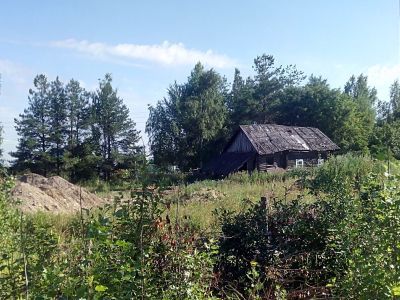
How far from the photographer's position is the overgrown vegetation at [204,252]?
264 cm

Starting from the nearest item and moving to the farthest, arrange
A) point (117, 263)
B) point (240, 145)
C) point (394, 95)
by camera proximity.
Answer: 1. point (117, 263)
2. point (240, 145)
3. point (394, 95)

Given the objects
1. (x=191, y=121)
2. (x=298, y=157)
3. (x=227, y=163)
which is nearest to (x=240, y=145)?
(x=227, y=163)

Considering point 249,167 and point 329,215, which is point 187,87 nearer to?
point 249,167

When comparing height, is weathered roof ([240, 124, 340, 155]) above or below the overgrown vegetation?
above

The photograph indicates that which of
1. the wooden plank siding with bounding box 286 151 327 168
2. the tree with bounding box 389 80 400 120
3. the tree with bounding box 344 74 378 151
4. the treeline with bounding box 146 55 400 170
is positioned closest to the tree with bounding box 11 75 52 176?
→ the treeline with bounding box 146 55 400 170

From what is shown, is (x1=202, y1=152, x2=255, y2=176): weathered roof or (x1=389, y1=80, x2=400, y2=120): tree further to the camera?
(x1=389, y1=80, x2=400, y2=120): tree

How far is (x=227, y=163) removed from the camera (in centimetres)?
3500

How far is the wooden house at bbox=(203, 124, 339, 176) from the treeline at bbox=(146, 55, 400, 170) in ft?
17.8

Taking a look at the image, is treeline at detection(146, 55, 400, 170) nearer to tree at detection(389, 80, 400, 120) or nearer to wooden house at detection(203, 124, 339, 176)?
wooden house at detection(203, 124, 339, 176)

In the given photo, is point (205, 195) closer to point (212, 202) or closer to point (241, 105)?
point (212, 202)

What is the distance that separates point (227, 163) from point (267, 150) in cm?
324

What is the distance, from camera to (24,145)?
124 ft

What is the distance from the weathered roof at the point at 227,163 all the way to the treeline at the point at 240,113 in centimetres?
453

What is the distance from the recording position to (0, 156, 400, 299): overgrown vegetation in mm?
2641
